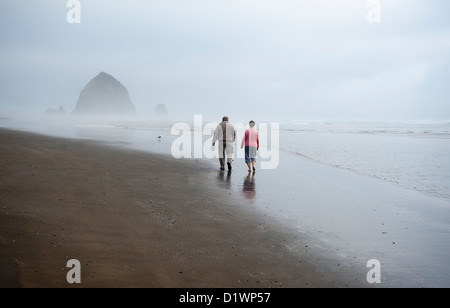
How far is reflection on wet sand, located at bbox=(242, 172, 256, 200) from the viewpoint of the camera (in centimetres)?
1031

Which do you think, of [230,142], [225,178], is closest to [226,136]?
[230,142]

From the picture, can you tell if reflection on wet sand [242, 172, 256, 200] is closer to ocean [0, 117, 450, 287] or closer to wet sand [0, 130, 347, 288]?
ocean [0, 117, 450, 287]

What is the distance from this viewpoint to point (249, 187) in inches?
456

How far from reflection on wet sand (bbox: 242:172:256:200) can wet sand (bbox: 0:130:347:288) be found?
16 centimetres

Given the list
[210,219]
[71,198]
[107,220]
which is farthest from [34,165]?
[210,219]

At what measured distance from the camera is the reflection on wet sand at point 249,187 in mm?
10314

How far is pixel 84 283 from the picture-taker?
14.4 ft
